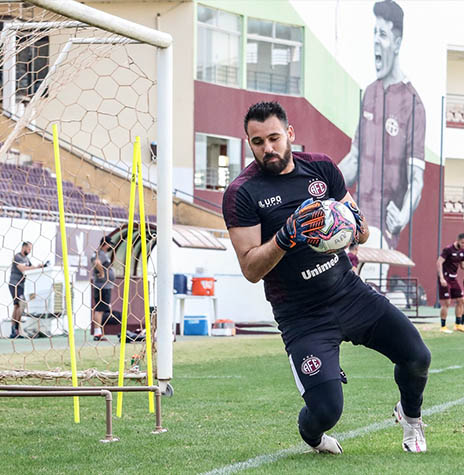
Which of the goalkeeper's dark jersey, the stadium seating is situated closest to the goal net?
the stadium seating

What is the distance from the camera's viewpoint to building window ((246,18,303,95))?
3161 cm

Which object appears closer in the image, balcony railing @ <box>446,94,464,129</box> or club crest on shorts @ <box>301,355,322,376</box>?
club crest on shorts @ <box>301,355,322,376</box>

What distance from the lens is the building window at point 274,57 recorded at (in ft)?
104

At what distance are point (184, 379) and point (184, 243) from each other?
1104 cm

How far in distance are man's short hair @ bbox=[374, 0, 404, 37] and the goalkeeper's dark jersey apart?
3281 cm

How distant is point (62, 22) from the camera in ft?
24.4

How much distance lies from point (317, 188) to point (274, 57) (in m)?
→ 27.3

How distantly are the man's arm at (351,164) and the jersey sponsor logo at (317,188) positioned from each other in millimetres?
29709

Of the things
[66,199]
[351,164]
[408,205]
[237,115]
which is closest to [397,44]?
[351,164]

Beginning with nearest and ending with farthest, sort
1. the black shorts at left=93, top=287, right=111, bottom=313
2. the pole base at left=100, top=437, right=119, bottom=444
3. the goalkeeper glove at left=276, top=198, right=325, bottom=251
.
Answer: the goalkeeper glove at left=276, top=198, right=325, bottom=251 → the pole base at left=100, top=437, right=119, bottom=444 → the black shorts at left=93, top=287, right=111, bottom=313

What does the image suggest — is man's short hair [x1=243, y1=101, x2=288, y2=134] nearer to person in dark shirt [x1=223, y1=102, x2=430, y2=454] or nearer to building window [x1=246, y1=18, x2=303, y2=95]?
person in dark shirt [x1=223, y1=102, x2=430, y2=454]

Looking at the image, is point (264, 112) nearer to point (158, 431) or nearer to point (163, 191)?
point (163, 191)

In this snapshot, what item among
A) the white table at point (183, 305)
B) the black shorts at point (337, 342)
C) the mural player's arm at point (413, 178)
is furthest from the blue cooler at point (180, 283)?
the mural player's arm at point (413, 178)

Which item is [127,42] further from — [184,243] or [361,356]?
[184,243]
